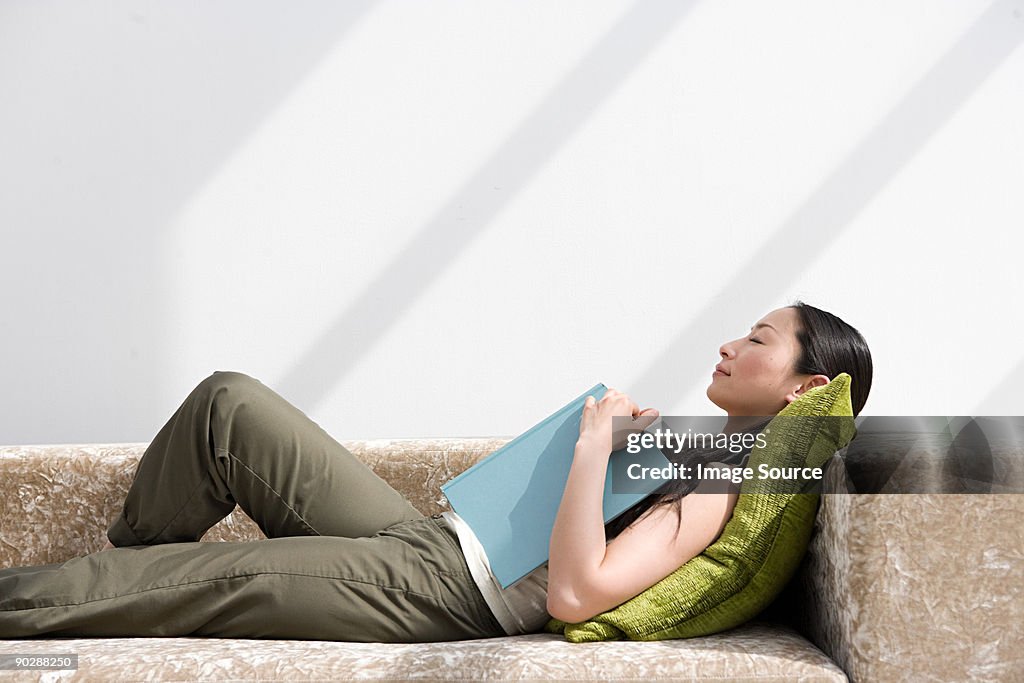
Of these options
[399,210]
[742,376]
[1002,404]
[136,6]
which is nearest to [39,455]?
[399,210]

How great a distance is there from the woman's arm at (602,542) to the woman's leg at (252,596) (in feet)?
0.64

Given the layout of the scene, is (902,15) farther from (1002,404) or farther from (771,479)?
(771,479)

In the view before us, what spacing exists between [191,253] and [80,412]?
0.49 m

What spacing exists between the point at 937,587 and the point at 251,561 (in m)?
0.93

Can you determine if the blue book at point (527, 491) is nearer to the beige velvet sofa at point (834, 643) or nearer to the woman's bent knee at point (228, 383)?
the beige velvet sofa at point (834, 643)

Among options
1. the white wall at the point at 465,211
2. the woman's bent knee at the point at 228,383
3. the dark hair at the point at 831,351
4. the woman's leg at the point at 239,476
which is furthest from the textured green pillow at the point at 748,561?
the white wall at the point at 465,211

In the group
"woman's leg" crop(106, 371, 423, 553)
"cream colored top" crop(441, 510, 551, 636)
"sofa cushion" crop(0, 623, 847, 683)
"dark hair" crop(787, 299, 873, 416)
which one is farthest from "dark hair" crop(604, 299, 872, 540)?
"woman's leg" crop(106, 371, 423, 553)

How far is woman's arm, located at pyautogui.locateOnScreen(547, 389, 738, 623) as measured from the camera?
1.20m

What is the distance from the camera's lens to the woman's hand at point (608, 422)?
4.21ft

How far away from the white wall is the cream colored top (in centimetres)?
90

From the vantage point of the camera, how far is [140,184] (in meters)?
2.26

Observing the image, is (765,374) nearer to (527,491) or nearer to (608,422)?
(608,422)

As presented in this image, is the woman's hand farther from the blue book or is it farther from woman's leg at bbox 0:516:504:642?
woman's leg at bbox 0:516:504:642

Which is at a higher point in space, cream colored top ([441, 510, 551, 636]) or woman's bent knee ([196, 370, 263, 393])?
cream colored top ([441, 510, 551, 636])
